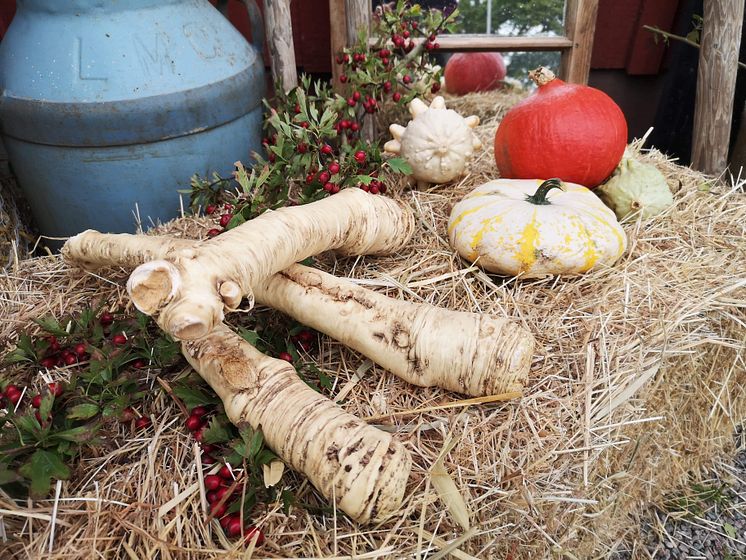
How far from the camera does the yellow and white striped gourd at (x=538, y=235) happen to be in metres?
1.46

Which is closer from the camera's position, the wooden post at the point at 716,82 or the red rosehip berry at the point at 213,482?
the red rosehip berry at the point at 213,482

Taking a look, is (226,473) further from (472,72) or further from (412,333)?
(472,72)

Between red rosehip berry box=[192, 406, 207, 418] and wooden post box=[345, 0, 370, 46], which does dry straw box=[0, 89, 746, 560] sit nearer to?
red rosehip berry box=[192, 406, 207, 418]

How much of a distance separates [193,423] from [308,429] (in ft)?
0.99

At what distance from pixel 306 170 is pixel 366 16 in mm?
1076

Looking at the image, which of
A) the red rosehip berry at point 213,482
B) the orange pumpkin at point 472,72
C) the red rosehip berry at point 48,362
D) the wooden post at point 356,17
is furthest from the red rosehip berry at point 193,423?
the orange pumpkin at point 472,72

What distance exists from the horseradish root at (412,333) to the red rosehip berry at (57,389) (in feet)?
1.65

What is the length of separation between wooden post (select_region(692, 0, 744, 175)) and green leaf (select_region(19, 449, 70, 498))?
111 inches

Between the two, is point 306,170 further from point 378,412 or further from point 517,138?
point 378,412

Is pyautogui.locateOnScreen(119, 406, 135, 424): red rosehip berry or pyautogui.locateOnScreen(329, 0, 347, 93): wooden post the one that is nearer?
pyautogui.locateOnScreen(119, 406, 135, 424): red rosehip berry

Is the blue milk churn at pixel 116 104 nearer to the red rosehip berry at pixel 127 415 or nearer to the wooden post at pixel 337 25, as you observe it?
the wooden post at pixel 337 25

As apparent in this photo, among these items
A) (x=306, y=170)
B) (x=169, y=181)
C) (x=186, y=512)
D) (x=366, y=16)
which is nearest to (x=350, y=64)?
(x=366, y=16)

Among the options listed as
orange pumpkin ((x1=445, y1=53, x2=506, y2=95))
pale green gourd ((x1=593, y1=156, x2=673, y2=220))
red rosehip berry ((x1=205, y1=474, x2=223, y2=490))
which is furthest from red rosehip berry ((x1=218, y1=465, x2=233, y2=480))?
orange pumpkin ((x1=445, y1=53, x2=506, y2=95))

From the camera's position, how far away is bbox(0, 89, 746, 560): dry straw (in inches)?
41.3
